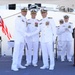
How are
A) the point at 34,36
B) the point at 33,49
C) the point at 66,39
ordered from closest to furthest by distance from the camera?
the point at 34,36 < the point at 33,49 < the point at 66,39

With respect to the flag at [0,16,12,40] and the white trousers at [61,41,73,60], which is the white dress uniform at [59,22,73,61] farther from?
the flag at [0,16,12,40]

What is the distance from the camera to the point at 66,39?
9289 mm

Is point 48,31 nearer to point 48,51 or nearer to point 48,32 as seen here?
point 48,32

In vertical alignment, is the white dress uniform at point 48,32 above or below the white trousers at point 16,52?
above

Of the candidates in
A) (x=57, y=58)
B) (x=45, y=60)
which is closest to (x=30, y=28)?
(x=45, y=60)

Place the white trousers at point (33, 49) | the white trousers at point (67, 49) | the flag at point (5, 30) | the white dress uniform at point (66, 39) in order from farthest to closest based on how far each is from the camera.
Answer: the flag at point (5, 30)
the white trousers at point (67, 49)
the white dress uniform at point (66, 39)
the white trousers at point (33, 49)

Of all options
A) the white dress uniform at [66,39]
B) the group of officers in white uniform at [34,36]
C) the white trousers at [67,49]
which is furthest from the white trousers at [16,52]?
the white trousers at [67,49]

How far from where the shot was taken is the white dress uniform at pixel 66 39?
8.98m

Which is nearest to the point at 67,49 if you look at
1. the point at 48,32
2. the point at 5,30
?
the point at 48,32

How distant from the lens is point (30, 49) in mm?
7820

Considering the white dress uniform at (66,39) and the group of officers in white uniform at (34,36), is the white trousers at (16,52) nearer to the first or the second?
the group of officers in white uniform at (34,36)

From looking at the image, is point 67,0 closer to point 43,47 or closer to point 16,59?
point 43,47

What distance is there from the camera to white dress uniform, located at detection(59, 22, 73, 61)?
8977mm

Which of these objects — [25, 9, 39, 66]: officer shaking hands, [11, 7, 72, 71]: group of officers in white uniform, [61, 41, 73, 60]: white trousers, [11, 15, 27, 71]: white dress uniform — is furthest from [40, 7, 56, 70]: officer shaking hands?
[61, 41, 73, 60]: white trousers
